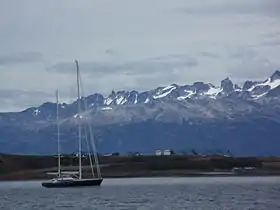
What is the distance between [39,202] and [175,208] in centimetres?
2372

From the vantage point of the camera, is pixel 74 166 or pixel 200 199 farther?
pixel 74 166

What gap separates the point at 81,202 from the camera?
101062 mm

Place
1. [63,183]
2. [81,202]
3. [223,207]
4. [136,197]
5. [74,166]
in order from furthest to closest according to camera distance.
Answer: [74,166], [63,183], [136,197], [81,202], [223,207]

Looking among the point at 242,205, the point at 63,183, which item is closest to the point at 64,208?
the point at 242,205

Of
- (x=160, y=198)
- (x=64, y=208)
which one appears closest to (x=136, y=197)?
(x=160, y=198)

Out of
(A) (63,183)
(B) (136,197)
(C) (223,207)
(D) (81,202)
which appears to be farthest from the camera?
(A) (63,183)

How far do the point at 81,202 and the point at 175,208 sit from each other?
17845mm

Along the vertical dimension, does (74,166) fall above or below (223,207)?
above

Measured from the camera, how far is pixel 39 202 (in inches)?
4114

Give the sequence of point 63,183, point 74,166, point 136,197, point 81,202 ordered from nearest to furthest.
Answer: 1. point 81,202
2. point 136,197
3. point 63,183
4. point 74,166

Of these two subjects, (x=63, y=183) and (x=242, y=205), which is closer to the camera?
(x=242, y=205)

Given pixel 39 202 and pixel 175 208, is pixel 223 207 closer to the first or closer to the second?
pixel 175 208

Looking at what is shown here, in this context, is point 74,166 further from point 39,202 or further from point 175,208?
point 175,208

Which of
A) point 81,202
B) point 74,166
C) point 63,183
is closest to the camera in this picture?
point 81,202
